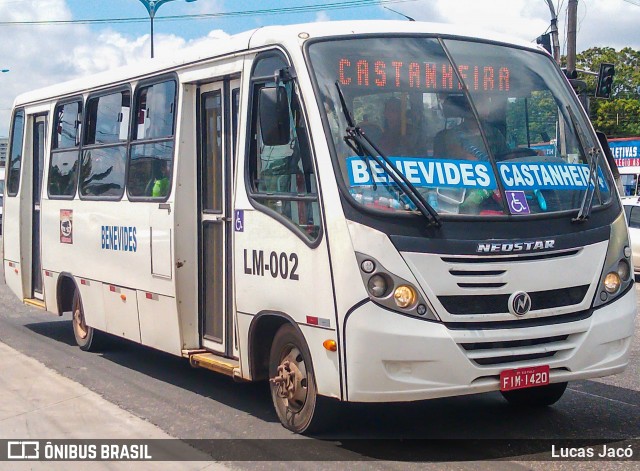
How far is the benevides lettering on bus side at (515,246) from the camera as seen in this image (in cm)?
641

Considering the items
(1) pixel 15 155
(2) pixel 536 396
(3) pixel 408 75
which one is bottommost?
(2) pixel 536 396

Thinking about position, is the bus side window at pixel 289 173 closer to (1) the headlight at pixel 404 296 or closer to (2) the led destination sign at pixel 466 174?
(2) the led destination sign at pixel 466 174

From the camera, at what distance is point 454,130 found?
6863 millimetres

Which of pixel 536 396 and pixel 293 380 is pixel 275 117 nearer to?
pixel 293 380

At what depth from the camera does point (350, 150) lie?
21.6 ft

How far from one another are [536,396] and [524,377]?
4.89ft

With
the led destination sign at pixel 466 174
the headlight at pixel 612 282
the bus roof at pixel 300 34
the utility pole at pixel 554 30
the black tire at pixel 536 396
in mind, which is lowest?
the black tire at pixel 536 396

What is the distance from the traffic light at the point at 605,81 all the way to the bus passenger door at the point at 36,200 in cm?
1641

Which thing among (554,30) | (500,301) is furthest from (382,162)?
(554,30)

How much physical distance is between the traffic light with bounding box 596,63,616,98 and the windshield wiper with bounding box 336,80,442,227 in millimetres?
19727

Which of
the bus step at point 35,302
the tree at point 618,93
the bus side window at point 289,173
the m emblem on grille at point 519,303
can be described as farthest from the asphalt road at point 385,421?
the tree at point 618,93

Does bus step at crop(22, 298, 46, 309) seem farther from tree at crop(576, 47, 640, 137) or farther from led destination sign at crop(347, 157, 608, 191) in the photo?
tree at crop(576, 47, 640, 137)

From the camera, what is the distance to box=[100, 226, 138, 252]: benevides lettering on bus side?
9.58 m

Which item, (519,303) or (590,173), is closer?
(519,303)
